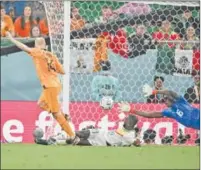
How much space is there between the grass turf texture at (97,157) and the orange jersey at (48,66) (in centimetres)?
39

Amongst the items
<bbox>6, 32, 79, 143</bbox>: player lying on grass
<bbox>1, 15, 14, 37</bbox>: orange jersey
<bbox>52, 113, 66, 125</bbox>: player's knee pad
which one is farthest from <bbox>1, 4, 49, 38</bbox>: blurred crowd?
<bbox>52, 113, 66, 125</bbox>: player's knee pad

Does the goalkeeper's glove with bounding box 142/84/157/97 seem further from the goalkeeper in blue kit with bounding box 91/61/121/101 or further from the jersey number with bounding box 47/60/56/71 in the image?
the jersey number with bounding box 47/60/56/71

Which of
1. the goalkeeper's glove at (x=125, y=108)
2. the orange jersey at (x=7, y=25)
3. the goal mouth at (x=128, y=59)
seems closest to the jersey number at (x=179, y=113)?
the goalkeeper's glove at (x=125, y=108)

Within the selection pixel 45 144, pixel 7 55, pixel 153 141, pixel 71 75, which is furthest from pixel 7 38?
pixel 153 141

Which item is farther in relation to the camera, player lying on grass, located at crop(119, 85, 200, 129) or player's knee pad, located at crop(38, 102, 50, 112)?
player's knee pad, located at crop(38, 102, 50, 112)

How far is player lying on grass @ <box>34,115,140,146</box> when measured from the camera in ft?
13.0

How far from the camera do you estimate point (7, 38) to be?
445 centimetres

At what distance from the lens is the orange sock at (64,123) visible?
3.93 meters

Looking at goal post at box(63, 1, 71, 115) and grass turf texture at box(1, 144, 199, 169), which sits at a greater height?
goal post at box(63, 1, 71, 115)

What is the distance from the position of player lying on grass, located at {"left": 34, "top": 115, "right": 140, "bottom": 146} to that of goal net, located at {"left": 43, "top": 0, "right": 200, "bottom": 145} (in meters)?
0.10

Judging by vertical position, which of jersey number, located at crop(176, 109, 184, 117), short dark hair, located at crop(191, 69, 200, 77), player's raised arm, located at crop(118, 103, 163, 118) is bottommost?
player's raised arm, located at crop(118, 103, 163, 118)

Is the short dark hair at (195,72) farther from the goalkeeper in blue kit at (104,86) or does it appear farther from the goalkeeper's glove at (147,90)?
the goalkeeper in blue kit at (104,86)

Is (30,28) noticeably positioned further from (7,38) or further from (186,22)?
(186,22)

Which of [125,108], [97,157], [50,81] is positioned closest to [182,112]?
[97,157]
